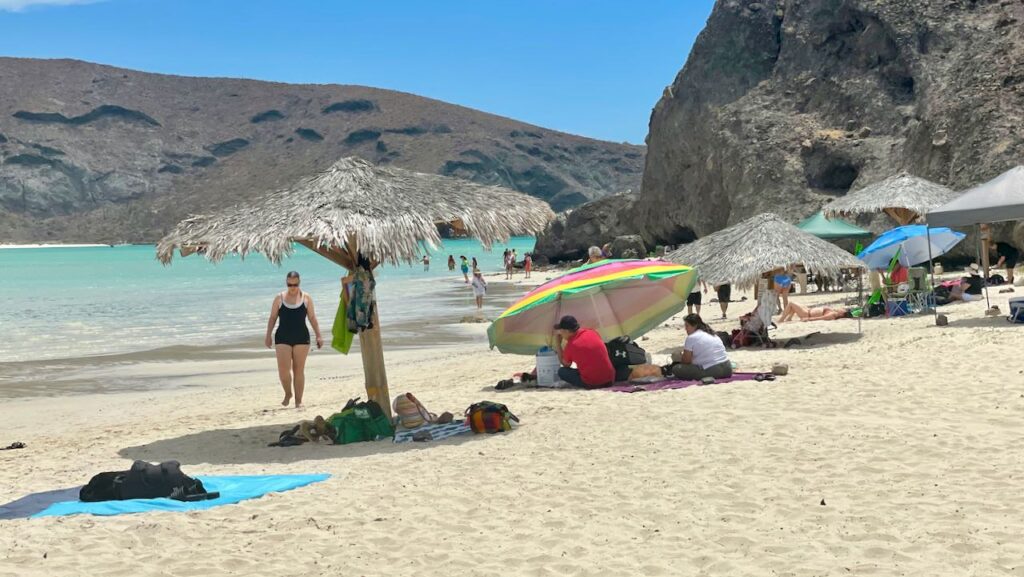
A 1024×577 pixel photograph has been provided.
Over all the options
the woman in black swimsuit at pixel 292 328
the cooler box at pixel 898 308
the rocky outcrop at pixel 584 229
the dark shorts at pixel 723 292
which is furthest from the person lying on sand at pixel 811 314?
the rocky outcrop at pixel 584 229

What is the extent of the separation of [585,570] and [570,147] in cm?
17016

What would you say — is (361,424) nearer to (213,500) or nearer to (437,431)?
(437,431)

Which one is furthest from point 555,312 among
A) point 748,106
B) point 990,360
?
point 748,106

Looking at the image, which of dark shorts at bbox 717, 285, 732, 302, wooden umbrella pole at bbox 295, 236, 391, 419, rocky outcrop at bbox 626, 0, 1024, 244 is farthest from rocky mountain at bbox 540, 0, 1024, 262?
wooden umbrella pole at bbox 295, 236, 391, 419

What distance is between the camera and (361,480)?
6.51 meters

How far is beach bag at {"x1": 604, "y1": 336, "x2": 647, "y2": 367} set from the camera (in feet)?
32.3

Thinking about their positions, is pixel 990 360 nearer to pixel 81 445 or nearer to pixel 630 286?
pixel 630 286

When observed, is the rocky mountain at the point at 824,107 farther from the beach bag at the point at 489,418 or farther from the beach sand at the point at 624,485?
the beach bag at the point at 489,418

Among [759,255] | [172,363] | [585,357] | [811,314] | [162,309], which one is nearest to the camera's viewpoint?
[585,357]

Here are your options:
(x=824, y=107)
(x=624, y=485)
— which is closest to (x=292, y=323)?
(x=624, y=485)

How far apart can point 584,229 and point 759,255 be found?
125 ft

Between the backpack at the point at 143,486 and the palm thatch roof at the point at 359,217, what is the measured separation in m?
2.25

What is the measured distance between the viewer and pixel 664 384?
9328mm

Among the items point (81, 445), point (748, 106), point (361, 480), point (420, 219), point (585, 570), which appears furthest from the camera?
point (748, 106)
